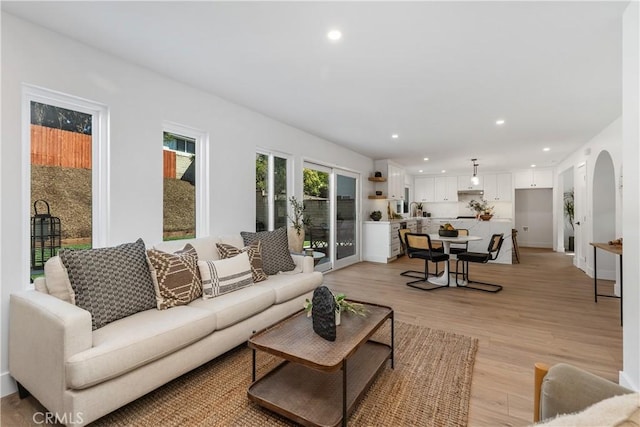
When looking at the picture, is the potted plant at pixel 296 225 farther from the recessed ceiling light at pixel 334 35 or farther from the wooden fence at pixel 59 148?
the recessed ceiling light at pixel 334 35

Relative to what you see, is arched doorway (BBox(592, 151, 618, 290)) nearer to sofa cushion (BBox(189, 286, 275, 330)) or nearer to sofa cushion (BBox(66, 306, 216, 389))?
sofa cushion (BBox(189, 286, 275, 330))

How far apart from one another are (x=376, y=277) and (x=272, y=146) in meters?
2.91

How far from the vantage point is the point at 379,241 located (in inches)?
271

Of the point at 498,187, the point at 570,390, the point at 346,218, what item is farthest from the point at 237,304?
the point at 498,187

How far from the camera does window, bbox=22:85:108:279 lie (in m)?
2.17

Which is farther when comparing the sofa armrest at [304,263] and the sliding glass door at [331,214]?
the sliding glass door at [331,214]

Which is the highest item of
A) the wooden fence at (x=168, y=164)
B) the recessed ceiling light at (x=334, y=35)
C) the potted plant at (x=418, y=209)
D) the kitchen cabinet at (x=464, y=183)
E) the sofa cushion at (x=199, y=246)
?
the recessed ceiling light at (x=334, y=35)

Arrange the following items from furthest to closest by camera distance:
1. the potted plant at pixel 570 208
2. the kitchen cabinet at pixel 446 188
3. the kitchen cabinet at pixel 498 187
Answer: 1. the kitchen cabinet at pixel 446 188
2. the kitchen cabinet at pixel 498 187
3. the potted plant at pixel 570 208

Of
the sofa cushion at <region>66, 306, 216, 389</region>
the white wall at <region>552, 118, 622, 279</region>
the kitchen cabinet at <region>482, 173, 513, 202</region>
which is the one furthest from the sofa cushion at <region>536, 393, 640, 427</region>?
the kitchen cabinet at <region>482, 173, 513, 202</region>

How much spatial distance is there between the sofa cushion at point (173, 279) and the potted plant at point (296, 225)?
71.2 inches

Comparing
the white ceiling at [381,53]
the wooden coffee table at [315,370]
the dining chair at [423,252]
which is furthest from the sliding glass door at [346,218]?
the wooden coffee table at [315,370]

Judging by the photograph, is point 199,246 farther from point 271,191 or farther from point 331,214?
point 331,214

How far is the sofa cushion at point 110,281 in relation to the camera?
1.85 m

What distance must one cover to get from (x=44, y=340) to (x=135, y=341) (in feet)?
1.57
